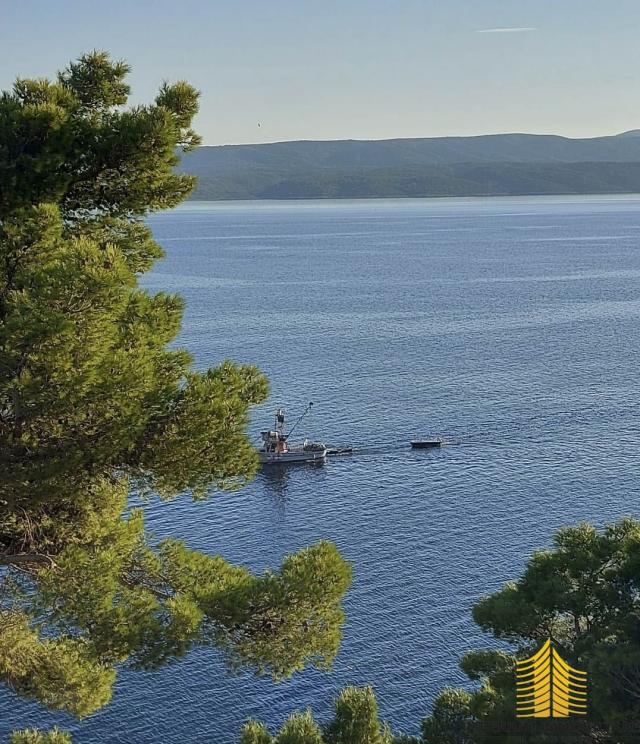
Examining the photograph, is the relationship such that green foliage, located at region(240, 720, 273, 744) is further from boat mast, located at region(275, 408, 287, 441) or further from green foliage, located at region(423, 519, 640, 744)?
boat mast, located at region(275, 408, 287, 441)

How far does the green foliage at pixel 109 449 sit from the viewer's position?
1397 centimetres

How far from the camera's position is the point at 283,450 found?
80.9 m

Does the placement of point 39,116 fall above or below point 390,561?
above

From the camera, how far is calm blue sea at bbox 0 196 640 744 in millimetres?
45938

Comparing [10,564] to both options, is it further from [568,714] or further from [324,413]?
[324,413]

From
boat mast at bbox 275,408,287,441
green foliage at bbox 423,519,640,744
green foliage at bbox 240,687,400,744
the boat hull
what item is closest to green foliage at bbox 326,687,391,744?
green foliage at bbox 240,687,400,744

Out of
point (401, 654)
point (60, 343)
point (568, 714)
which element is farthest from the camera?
point (401, 654)

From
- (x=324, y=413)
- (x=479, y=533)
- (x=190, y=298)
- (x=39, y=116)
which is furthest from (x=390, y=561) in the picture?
(x=190, y=298)

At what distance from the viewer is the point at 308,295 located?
549 ft

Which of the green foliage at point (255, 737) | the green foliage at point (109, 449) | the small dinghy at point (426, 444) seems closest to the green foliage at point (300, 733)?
the green foliage at point (255, 737)

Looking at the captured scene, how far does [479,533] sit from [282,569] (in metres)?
49.1

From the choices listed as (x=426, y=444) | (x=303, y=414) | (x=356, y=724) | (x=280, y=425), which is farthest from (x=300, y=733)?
(x=303, y=414)

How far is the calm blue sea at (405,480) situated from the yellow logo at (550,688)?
18629 millimetres

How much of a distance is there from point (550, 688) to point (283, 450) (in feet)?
187
